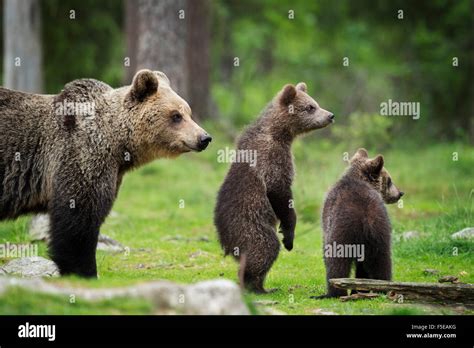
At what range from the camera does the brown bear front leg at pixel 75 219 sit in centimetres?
862

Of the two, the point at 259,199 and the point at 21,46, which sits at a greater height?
the point at 21,46

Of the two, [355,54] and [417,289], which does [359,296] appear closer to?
[417,289]

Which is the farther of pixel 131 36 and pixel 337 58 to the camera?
pixel 337 58

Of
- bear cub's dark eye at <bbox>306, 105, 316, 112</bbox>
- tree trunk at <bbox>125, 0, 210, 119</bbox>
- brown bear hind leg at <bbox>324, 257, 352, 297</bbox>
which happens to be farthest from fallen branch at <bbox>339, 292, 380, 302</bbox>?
tree trunk at <bbox>125, 0, 210, 119</bbox>

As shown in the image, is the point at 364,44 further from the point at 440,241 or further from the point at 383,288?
the point at 383,288

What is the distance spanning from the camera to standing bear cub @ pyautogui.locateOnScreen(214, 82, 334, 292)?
9.34 metres

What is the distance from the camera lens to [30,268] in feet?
31.7

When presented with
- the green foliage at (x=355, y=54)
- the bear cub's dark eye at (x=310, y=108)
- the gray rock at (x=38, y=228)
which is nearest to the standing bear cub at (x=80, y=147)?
the bear cub's dark eye at (x=310, y=108)

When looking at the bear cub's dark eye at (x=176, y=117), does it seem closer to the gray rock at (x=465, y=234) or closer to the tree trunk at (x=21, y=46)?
the gray rock at (x=465, y=234)

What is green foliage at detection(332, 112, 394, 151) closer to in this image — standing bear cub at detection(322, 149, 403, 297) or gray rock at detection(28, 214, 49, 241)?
gray rock at detection(28, 214, 49, 241)

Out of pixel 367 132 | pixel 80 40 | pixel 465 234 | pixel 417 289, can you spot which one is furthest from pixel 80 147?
pixel 80 40

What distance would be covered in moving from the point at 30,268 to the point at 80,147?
6.10 ft

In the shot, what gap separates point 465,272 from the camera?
408 inches

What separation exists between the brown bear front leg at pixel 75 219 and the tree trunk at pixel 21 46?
11856 millimetres
